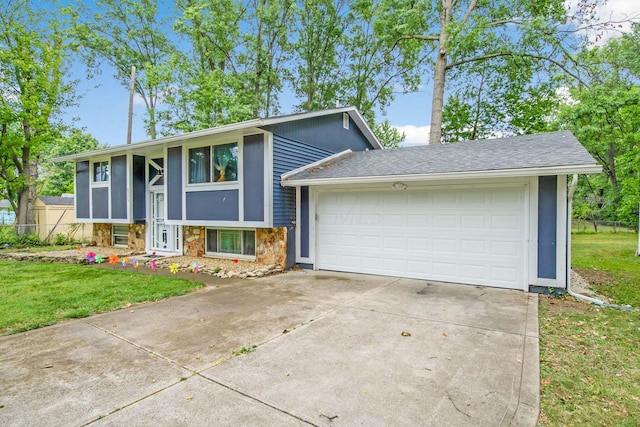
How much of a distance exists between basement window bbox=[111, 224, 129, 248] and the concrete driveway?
8.36 m

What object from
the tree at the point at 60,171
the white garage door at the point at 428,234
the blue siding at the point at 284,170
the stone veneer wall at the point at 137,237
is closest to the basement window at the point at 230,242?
the blue siding at the point at 284,170

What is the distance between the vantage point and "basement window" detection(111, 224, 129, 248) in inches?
475

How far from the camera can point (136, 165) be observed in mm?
10891

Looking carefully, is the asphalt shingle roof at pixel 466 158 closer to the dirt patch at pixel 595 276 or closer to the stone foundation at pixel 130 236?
the dirt patch at pixel 595 276

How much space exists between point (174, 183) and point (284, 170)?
3.49 m

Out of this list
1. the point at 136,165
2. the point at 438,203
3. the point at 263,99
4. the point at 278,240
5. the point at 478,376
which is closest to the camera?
the point at 478,376

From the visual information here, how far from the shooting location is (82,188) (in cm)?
1235

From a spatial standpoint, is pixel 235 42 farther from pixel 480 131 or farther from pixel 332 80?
pixel 480 131

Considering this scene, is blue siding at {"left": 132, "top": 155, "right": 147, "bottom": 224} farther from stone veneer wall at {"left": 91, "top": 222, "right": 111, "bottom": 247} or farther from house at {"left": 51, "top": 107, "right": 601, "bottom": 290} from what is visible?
stone veneer wall at {"left": 91, "top": 222, "right": 111, "bottom": 247}

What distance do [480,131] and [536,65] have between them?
4235mm

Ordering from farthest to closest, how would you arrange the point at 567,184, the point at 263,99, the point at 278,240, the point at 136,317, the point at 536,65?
the point at 263,99 < the point at 536,65 < the point at 278,240 < the point at 567,184 < the point at 136,317

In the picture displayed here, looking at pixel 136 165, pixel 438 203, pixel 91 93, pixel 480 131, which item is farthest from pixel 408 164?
pixel 91 93

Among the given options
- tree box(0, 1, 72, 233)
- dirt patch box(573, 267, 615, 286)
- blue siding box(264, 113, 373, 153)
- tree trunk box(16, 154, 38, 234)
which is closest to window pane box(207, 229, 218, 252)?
blue siding box(264, 113, 373, 153)

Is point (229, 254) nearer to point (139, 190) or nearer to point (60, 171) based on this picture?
point (139, 190)
